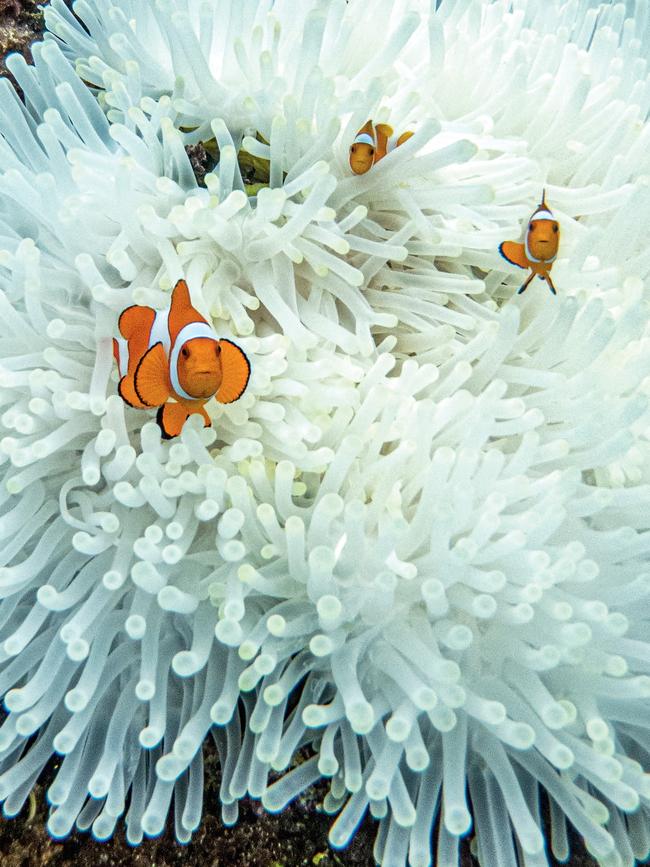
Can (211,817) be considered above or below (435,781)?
below

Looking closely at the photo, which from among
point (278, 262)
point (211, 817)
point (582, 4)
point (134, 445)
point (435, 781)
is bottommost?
point (211, 817)

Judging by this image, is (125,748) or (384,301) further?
(384,301)

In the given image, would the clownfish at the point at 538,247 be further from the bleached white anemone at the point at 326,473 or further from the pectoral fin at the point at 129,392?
the pectoral fin at the point at 129,392

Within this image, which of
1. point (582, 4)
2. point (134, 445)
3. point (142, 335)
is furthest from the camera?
point (582, 4)

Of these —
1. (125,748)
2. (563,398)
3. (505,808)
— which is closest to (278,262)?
(563,398)

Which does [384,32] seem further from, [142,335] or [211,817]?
[211,817]

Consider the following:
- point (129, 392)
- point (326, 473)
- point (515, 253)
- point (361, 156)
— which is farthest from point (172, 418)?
point (515, 253)

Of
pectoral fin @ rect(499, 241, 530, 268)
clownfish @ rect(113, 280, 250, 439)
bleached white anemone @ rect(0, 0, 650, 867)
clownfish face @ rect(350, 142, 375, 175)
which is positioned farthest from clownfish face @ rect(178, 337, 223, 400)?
pectoral fin @ rect(499, 241, 530, 268)

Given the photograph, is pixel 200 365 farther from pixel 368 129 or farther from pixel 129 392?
pixel 368 129
